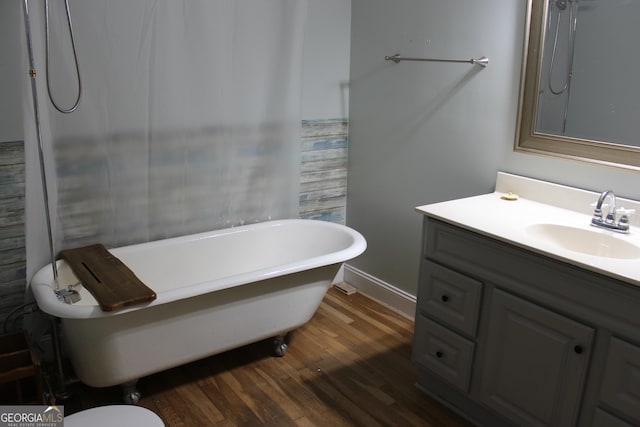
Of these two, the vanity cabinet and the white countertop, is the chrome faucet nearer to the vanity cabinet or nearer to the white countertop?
the white countertop

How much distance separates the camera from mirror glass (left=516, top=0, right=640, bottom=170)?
205 centimetres

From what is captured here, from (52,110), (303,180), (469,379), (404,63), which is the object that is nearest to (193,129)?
(52,110)

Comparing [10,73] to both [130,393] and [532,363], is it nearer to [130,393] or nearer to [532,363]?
[130,393]

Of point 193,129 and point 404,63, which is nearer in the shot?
point 193,129

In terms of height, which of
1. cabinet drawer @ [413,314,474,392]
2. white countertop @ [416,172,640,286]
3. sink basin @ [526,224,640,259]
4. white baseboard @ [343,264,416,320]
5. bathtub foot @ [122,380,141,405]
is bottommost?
bathtub foot @ [122,380,141,405]

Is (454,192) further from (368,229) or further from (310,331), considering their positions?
(310,331)

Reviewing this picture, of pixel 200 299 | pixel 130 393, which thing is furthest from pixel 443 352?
pixel 130 393

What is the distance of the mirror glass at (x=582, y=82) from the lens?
2.05m

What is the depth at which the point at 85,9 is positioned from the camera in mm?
2219

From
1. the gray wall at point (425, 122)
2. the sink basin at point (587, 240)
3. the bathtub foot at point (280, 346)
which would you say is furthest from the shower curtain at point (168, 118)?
the sink basin at point (587, 240)

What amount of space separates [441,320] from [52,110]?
5.78ft

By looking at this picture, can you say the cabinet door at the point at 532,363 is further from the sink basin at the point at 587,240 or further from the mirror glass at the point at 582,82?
the mirror glass at the point at 582,82

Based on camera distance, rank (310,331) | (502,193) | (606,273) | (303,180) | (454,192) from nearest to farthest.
Answer: (606,273)
(502,193)
(454,192)
(310,331)
(303,180)

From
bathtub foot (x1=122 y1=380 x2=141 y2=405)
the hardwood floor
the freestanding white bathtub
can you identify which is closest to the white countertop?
the freestanding white bathtub
